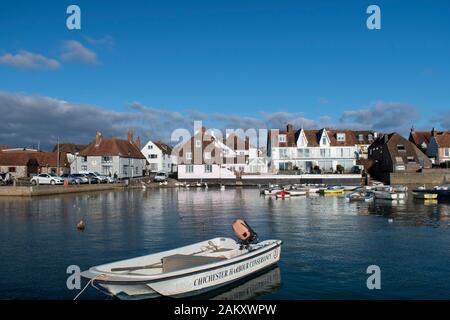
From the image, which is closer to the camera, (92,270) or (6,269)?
(92,270)

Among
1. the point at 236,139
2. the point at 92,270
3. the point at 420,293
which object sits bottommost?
the point at 420,293

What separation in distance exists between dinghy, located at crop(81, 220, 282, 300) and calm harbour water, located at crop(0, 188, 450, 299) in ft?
2.27

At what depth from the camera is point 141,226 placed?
29938mm

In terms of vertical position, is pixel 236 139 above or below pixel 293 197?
above

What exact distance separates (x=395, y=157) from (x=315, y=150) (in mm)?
16104

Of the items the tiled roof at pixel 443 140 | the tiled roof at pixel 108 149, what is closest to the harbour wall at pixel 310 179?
the tiled roof at pixel 443 140

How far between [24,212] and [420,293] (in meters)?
33.9

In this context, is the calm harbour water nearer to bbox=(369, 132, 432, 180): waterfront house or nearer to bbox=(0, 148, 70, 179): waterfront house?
bbox=(369, 132, 432, 180): waterfront house

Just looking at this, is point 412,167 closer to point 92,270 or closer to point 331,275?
point 331,275

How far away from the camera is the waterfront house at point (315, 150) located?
299ft

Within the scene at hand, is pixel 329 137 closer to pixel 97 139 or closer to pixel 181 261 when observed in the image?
pixel 97 139

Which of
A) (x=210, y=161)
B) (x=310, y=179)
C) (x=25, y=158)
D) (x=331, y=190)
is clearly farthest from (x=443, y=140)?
(x=25, y=158)

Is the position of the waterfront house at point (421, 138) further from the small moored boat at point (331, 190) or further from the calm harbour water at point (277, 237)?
the calm harbour water at point (277, 237)
